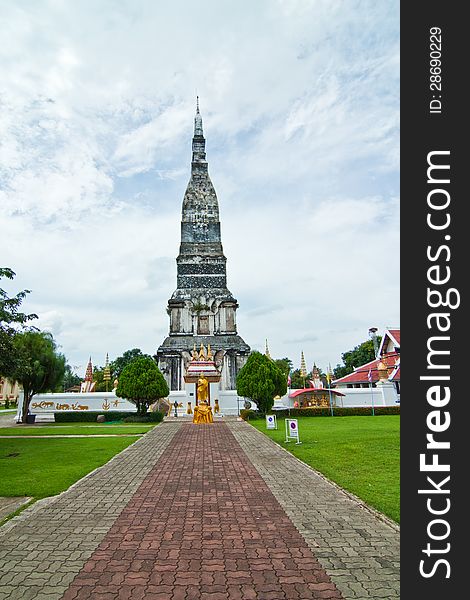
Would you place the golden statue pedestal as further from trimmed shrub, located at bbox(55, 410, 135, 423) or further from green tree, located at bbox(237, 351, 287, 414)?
trimmed shrub, located at bbox(55, 410, 135, 423)

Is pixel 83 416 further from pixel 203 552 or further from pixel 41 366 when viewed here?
pixel 203 552

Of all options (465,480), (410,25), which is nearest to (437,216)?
(410,25)

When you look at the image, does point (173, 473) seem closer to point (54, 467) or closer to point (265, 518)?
point (54, 467)

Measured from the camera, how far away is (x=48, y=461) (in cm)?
1277

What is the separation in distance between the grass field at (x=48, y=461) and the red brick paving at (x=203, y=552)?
2086 mm

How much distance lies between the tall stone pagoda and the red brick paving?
138 ft

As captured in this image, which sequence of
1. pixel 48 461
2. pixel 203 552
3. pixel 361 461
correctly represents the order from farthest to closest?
pixel 48 461
pixel 361 461
pixel 203 552

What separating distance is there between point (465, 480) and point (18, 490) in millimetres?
8360

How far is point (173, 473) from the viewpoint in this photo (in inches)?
431

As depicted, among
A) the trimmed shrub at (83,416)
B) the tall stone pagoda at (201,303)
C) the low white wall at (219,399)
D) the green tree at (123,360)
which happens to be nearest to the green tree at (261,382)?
the low white wall at (219,399)

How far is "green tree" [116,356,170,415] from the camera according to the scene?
29.9m

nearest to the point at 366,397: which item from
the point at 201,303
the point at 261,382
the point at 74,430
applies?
the point at 261,382

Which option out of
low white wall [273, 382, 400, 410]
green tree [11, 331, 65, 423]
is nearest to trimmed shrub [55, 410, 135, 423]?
green tree [11, 331, 65, 423]

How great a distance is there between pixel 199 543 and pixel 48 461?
27.8ft
